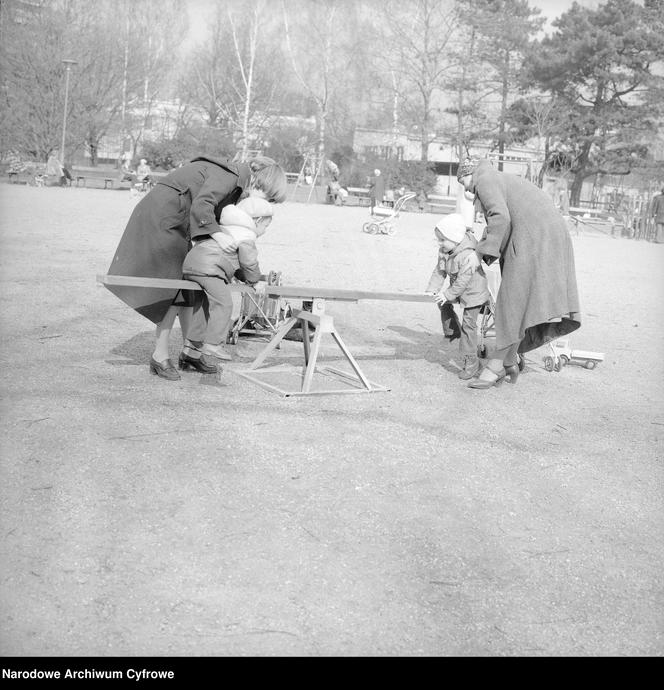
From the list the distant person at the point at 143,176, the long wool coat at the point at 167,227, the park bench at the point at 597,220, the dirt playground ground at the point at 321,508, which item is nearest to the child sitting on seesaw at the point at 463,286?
the dirt playground ground at the point at 321,508

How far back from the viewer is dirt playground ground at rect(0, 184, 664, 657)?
10.1ft

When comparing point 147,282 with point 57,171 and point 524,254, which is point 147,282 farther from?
point 57,171

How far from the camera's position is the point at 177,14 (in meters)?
56.2

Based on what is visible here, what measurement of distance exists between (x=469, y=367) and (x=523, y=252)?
107 cm

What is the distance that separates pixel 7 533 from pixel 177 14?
56.6 meters

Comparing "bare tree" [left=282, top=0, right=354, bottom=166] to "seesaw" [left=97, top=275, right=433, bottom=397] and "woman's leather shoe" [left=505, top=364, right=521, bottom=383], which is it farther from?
"seesaw" [left=97, top=275, right=433, bottom=397]

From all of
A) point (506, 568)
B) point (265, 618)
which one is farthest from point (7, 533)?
point (506, 568)

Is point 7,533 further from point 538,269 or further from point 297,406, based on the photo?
point 538,269

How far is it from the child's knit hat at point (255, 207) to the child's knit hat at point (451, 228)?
1.66 meters

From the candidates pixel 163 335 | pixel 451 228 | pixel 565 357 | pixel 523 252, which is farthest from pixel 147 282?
pixel 565 357

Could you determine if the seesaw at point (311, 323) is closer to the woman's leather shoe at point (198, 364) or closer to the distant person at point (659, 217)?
the woman's leather shoe at point (198, 364)

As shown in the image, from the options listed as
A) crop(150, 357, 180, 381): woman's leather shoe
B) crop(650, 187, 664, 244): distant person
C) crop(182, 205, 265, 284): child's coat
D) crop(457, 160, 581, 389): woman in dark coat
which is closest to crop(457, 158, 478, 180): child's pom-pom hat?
crop(457, 160, 581, 389): woman in dark coat

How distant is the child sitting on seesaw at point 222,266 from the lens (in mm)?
6004

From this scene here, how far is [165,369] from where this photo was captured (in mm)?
6223
